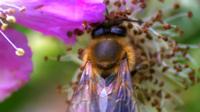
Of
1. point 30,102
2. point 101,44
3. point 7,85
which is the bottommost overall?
point 30,102

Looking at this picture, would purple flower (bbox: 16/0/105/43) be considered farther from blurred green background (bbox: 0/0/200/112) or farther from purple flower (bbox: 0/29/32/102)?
blurred green background (bbox: 0/0/200/112)

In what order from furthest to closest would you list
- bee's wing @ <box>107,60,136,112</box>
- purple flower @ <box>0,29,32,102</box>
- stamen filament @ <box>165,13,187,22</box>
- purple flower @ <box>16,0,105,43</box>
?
stamen filament @ <box>165,13,187,22</box> < purple flower @ <box>0,29,32,102</box> < purple flower @ <box>16,0,105,43</box> < bee's wing @ <box>107,60,136,112</box>

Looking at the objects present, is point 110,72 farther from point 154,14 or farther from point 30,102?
point 30,102

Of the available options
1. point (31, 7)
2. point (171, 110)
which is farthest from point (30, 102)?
point (31, 7)

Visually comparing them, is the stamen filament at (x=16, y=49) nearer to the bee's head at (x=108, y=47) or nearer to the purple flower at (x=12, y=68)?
the purple flower at (x=12, y=68)

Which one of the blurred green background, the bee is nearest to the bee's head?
the bee

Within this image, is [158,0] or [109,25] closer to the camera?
[109,25]
